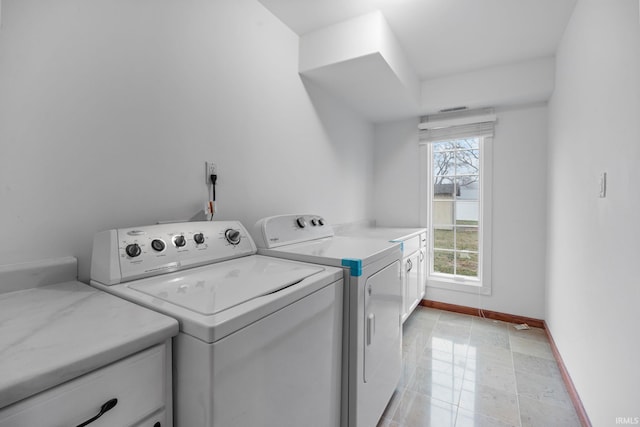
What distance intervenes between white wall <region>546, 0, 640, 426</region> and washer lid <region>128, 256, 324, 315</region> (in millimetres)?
1158

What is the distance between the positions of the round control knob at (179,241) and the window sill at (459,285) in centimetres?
276

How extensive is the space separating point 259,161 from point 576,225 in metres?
1.96

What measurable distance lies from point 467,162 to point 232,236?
271 centimetres

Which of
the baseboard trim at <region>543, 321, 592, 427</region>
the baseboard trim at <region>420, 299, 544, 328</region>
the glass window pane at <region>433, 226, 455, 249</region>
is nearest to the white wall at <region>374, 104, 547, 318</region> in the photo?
the baseboard trim at <region>420, 299, 544, 328</region>

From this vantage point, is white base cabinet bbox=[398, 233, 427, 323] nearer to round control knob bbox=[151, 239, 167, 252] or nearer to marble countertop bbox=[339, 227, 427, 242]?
marble countertop bbox=[339, 227, 427, 242]

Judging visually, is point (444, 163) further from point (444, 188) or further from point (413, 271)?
point (413, 271)

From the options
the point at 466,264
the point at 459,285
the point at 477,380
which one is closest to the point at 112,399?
the point at 477,380

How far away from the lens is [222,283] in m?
0.95

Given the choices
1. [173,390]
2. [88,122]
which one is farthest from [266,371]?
[88,122]

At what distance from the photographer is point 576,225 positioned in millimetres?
1724

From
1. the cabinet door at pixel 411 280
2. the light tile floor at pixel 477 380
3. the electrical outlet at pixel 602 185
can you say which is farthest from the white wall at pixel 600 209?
the cabinet door at pixel 411 280

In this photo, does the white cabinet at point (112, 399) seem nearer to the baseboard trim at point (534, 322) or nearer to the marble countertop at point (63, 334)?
the marble countertop at point (63, 334)

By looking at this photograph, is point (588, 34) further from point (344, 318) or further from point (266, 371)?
point (266, 371)

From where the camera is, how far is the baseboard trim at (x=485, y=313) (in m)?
2.74
